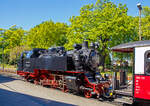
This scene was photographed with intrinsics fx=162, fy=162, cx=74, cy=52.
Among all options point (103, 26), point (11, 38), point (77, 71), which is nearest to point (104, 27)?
point (103, 26)

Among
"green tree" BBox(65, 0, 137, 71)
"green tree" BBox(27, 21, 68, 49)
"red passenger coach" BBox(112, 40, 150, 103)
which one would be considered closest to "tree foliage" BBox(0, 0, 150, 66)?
"green tree" BBox(65, 0, 137, 71)

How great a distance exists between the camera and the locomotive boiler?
9.92 meters

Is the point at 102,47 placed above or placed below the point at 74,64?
Answer: above

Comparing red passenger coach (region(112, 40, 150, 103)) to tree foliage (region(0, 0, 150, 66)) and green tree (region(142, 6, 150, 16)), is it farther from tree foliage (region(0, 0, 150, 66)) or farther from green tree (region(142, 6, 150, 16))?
green tree (region(142, 6, 150, 16))

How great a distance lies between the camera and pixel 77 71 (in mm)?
10383

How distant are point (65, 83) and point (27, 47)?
26.1 metres

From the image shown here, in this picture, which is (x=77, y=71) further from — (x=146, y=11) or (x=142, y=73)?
(x=146, y=11)

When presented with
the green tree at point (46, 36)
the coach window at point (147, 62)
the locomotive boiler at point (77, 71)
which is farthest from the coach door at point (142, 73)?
the green tree at point (46, 36)

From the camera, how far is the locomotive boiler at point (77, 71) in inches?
391

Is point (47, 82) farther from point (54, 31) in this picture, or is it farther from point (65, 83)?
point (54, 31)

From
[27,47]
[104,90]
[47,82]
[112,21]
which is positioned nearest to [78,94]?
[104,90]

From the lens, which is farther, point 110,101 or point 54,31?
point 54,31

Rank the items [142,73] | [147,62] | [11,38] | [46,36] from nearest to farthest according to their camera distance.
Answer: [147,62] → [142,73] → [46,36] → [11,38]

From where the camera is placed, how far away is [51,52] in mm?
13500
